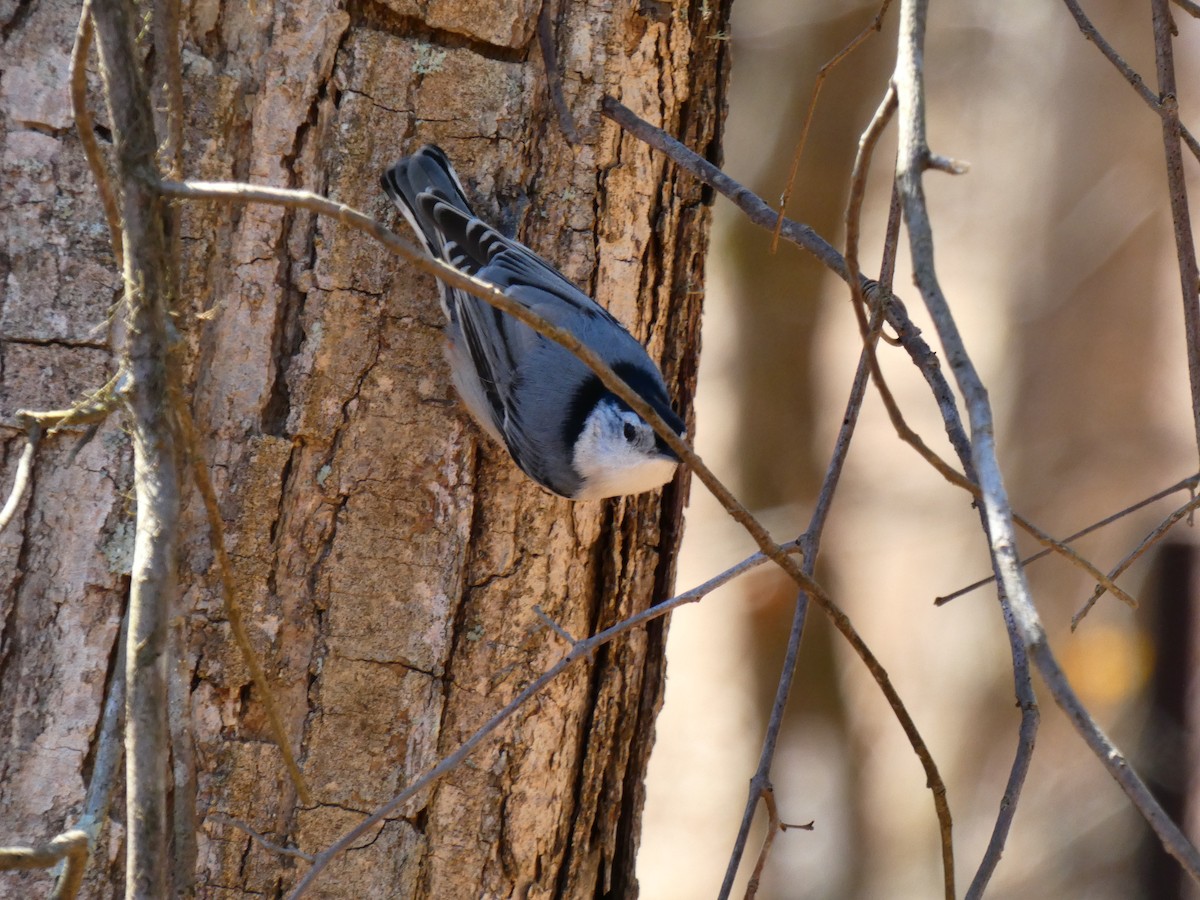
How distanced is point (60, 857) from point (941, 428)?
5150 mm

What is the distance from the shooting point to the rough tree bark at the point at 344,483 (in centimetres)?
159

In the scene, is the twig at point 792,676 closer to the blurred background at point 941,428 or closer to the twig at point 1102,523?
the twig at point 1102,523

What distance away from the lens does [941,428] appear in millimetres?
5602

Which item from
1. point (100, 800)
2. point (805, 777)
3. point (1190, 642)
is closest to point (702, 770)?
point (805, 777)

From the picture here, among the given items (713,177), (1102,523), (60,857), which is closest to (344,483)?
(713,177)

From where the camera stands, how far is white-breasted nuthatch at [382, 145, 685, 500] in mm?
1925

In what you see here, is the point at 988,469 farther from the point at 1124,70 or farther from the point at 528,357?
the point at 528,357

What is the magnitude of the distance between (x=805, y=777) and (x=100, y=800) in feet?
17.5

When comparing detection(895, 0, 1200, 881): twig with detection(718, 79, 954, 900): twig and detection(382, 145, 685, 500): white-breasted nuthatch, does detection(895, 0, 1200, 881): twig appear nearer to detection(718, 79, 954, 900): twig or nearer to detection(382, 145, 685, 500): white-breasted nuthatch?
detection(718, 79, 954, 900): twig

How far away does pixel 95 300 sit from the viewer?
63.5 inches

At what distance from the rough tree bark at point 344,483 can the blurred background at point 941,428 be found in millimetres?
3720

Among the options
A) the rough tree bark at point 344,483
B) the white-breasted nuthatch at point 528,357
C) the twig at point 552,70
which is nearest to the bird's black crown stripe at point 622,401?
the white-breasted nuthatch at point 528,357

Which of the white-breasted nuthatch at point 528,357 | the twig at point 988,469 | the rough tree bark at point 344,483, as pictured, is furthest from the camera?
the white-breasted nuthatch at point 528,357

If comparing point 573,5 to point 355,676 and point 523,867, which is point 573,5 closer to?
point 355,676
